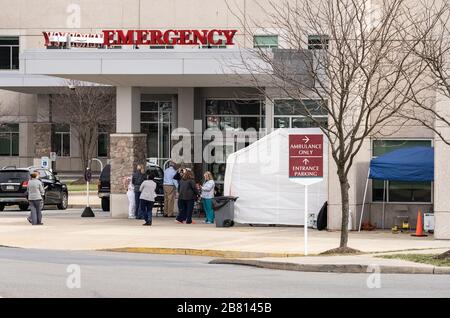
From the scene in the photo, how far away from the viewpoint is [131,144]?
37188 mm

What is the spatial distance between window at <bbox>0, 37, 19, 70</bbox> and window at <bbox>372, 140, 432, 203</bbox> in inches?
1534

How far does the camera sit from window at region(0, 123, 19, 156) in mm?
69875

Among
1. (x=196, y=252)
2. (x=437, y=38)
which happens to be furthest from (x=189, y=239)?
(x=437, y=38)

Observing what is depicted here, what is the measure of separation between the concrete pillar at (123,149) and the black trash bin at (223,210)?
191 inches

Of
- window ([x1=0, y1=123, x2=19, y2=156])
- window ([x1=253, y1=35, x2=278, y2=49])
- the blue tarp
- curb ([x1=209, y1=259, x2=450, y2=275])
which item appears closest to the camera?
curb ([x1=209, y1=259, x2=450, y2=275])

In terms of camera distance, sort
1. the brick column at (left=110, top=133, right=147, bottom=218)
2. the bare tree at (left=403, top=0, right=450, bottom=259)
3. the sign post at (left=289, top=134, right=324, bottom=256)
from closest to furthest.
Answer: the sign post at (left=289, top=134, right=324, bottom=256)
the bare tree at (left=403, top=0, right=450, bottom=259)
the brick column at (left=110, top=133, right=147, bottom=218)

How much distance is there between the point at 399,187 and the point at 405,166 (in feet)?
7.14

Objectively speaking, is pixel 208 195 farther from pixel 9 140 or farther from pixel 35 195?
pixel 9 140

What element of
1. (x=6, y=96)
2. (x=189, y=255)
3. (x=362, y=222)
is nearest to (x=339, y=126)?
(x=189, y=255)

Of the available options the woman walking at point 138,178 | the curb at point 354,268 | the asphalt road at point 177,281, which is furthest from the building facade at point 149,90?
the asphalt road at point 177,281

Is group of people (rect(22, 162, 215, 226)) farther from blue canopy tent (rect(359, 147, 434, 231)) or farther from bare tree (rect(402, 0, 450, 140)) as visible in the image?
bare tree (rect(402, 0, 450, 140))

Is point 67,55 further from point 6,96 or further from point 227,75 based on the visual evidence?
point 6,96

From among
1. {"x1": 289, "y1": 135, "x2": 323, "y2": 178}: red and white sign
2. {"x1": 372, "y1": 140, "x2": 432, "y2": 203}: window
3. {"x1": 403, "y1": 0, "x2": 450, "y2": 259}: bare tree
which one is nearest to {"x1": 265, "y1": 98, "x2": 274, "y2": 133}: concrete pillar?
{"x1": 372, "y1": 140, "x2": 432, "y2": 203}: window

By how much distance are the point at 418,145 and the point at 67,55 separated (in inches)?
430
